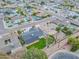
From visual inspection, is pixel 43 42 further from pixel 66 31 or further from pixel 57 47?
pixel 66 31

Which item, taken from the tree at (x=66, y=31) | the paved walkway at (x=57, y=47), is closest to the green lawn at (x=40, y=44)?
the paved walkway at (x=57, y=47)

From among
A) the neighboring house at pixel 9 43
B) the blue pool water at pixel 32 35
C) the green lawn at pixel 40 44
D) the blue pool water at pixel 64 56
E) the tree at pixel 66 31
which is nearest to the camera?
the blue pool water at pixel 64 56

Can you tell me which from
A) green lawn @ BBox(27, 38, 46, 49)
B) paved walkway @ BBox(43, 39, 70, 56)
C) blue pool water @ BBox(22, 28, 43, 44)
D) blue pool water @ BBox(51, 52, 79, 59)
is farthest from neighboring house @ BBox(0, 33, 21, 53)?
blue pool water @ BBox(51, 52, 79, 59)

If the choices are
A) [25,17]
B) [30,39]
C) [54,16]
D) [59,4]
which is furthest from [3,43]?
[59,4]

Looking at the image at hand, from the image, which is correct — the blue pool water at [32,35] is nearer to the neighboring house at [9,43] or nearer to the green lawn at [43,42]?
the green lawn at [43,42]

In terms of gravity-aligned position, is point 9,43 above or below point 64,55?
below

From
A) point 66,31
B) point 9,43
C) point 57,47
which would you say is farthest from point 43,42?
point 66,31

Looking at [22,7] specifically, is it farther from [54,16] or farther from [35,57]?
[35,57]
